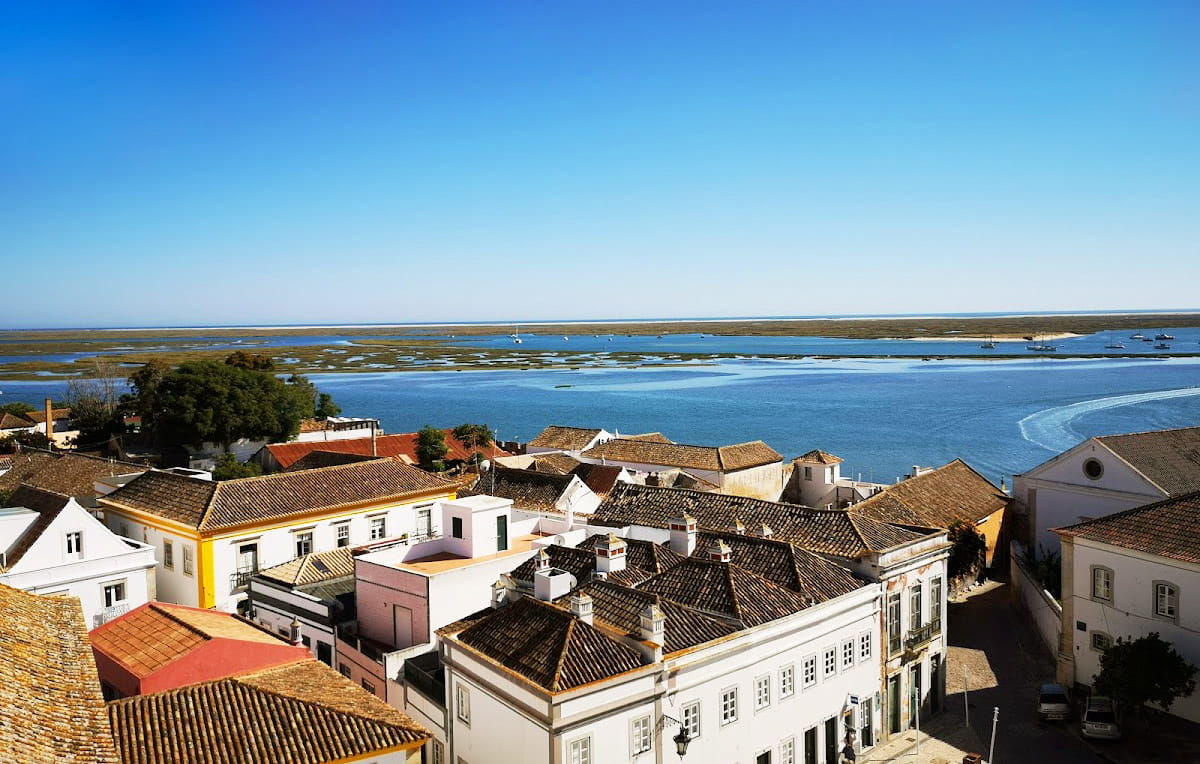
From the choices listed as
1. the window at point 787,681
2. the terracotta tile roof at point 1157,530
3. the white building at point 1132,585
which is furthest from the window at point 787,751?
the terracotta tile roof at point 1157,530

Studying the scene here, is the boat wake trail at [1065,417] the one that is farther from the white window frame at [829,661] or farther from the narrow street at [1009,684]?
the white window frame at [829,661]

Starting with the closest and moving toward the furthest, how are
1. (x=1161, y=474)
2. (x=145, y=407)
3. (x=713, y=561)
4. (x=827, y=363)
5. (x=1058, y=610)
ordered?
(x=713, y=561)
(x=1058, y=610)
(x=1161, y=474)
(x=145, y=407)
(x=827, y=363)

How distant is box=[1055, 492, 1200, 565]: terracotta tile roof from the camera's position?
2055 centimetres

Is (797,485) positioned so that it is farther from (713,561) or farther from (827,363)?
(827,363)

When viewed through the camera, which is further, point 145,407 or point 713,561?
point 145,407

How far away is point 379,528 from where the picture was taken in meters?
30.3

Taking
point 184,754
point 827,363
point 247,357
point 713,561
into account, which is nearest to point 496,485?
point 713,561

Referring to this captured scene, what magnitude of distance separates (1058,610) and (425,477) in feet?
71.5

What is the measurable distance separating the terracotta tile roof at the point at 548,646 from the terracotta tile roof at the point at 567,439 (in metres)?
32.6

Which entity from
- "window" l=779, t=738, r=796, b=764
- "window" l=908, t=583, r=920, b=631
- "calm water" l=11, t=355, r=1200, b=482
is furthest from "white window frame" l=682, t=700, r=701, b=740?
"calm water" l=11, t=355, r=1200, b=482

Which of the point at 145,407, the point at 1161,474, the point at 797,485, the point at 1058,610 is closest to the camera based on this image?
the point at 1058,610

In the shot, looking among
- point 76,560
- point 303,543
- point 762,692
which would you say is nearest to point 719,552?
point 762,692

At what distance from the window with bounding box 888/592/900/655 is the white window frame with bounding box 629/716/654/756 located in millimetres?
8512

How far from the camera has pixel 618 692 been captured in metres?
→ 14.6
